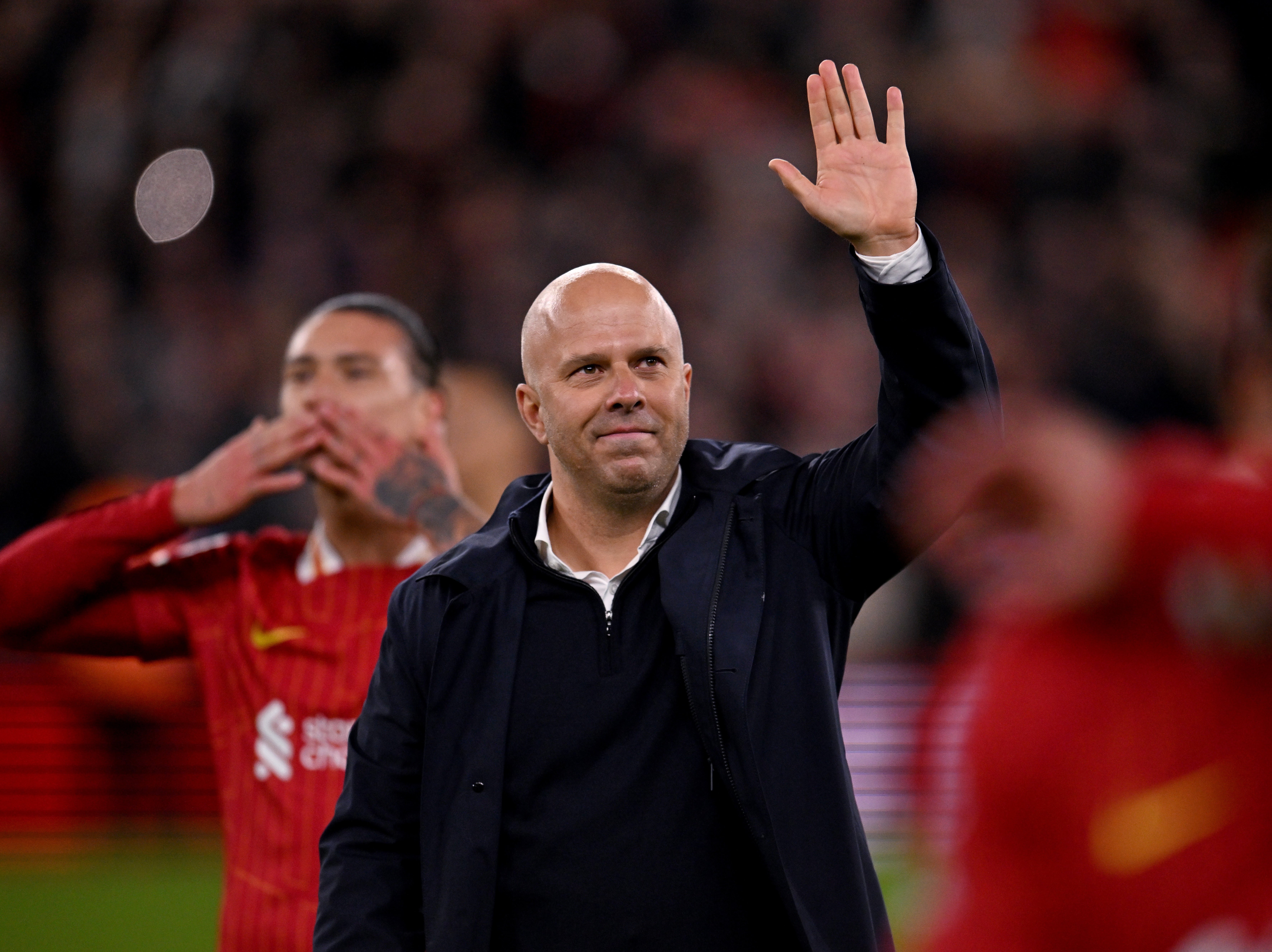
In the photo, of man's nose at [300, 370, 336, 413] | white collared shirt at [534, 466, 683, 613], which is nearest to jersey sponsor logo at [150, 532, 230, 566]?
man's nose at [300, 370, 336, 413]

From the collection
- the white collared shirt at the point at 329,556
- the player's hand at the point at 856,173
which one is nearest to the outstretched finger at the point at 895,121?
the player's hand at the point at 856,173

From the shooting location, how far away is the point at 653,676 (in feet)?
8.80

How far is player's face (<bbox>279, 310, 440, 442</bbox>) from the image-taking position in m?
3.69

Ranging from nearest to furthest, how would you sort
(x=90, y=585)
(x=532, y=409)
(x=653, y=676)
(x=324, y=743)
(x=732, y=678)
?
(x=732, y=678) < (x=653, y=676) < (x=532, y=409) < (x=324, y=743) < (x=90, y=585)

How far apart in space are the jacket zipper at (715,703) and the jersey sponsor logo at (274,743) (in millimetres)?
1148

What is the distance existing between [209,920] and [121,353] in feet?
13.8

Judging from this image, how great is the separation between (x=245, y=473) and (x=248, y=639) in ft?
1.27

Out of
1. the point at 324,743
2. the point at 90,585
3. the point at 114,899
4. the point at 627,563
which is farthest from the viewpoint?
the point at 114,899

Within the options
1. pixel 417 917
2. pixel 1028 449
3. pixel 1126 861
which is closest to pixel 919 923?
pixel 1126 861

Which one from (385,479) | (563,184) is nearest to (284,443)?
(385,479)

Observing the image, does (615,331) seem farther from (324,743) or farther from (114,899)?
(114,899)

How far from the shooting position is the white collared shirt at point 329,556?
3.62m

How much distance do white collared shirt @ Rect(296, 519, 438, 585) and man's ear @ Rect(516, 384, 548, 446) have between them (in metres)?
0.61

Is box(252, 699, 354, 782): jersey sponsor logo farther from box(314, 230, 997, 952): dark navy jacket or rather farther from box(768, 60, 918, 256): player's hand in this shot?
box(768, 60, 918, 256): player's hand
